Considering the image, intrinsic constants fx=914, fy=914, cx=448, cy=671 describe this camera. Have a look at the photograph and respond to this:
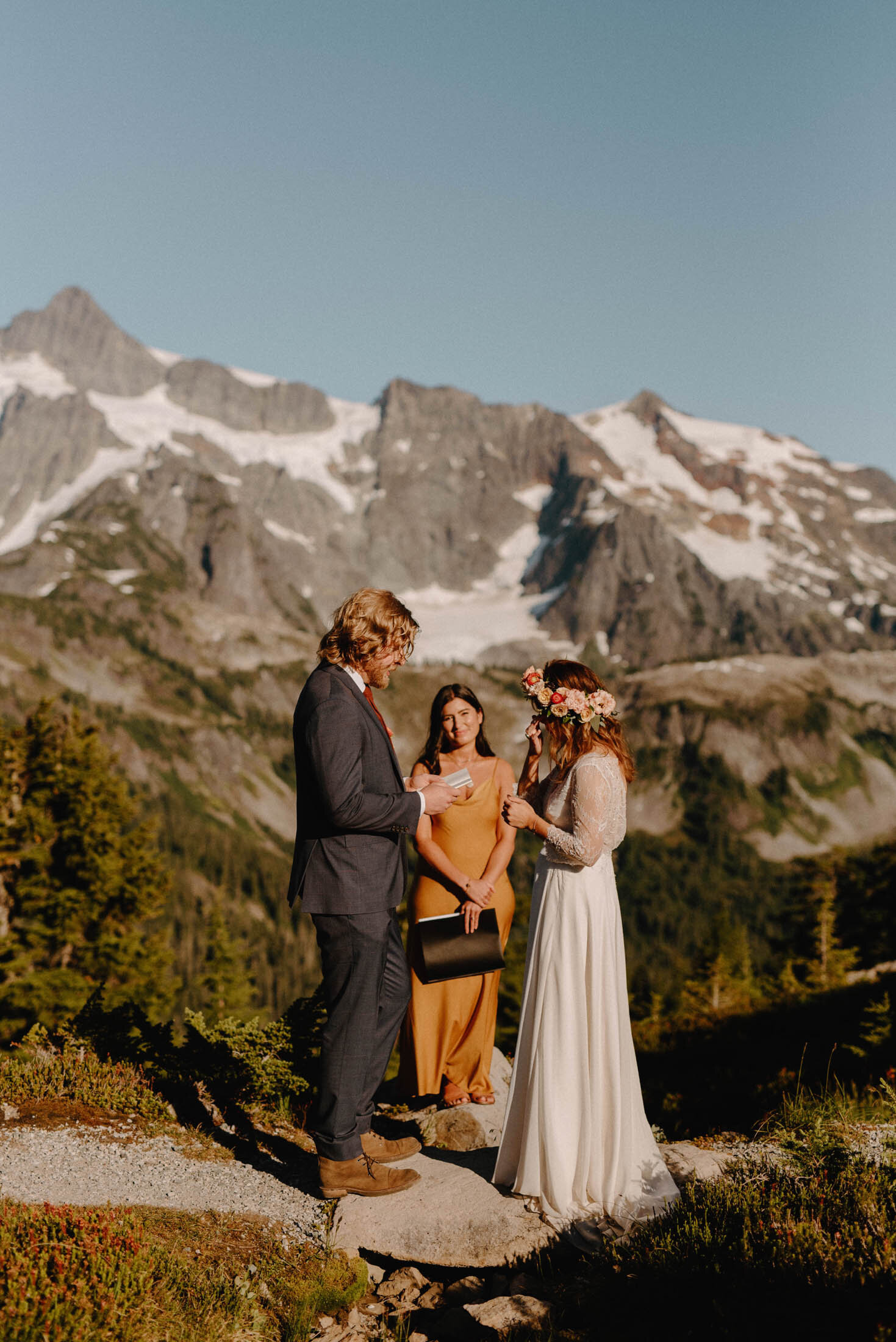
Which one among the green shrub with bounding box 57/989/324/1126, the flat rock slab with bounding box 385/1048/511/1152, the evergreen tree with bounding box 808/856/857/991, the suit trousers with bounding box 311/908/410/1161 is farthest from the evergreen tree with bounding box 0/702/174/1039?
the suit trousers with bounding box 311/908/410/1161

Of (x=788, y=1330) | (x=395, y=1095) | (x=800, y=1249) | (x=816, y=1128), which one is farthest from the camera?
(x=395, y=1095)

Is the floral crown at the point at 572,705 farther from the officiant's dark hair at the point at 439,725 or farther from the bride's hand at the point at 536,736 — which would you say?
the officiant's dark hair at the point at 439,725

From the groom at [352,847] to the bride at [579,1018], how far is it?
34.5 inches

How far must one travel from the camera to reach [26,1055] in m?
8.58

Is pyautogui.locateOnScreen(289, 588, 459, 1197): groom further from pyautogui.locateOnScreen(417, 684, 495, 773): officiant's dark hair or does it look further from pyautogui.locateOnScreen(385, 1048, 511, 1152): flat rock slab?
pyautogui.locateOnScreen(417, 684, 495, 773): officiant's dark hair

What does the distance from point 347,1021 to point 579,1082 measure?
156 cm

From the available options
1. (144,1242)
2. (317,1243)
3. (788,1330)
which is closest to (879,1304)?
(788,1330)

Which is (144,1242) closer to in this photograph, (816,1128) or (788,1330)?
(788,1330)

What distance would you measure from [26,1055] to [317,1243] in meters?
4.29

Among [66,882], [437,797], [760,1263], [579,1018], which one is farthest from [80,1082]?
[66,882]

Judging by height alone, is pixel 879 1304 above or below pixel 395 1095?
above

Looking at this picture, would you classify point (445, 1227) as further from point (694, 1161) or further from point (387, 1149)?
point (694, 1161)

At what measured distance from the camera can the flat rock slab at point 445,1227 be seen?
5.58m

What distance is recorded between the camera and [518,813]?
6164 mm
